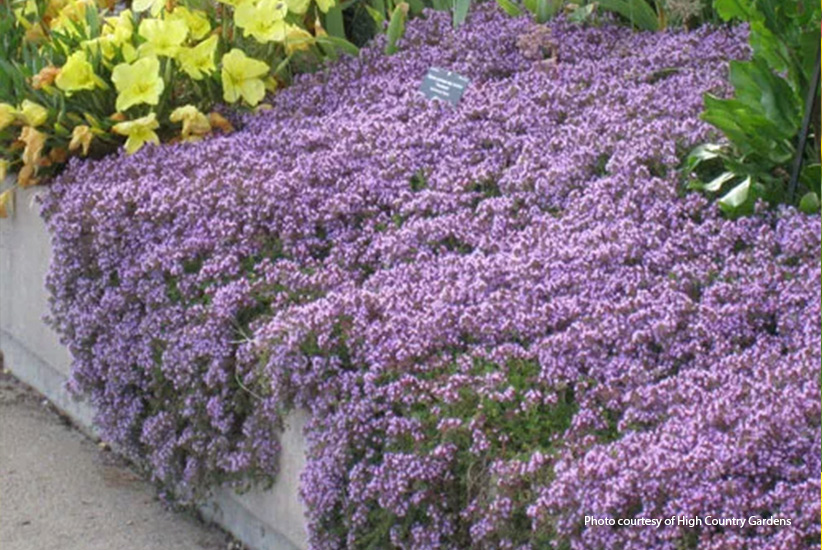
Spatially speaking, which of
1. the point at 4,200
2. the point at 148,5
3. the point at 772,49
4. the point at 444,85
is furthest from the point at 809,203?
the point at 4,200

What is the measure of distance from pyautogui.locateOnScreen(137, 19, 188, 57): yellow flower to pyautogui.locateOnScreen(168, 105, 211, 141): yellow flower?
11.1 inches

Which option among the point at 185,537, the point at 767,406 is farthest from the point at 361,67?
the point at 767,406

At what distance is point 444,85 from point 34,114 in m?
1.46

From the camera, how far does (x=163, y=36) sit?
219 inches

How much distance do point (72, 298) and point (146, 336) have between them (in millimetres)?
609

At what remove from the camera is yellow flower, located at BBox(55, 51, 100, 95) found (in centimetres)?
542

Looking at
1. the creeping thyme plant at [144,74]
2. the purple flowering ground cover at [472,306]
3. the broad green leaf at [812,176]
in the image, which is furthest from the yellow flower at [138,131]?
the broad green leaf at [812,176]

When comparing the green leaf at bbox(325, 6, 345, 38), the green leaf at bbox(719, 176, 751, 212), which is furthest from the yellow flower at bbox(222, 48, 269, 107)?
the green leaf at bbox(719, 176, 751, 212)

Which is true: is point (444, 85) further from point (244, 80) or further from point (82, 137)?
point (82, 137)

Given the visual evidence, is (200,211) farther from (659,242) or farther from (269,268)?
(659,242)

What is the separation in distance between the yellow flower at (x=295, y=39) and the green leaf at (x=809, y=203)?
7.81ft

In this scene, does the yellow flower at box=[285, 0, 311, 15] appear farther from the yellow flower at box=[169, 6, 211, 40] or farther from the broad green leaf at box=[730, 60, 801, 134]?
the broad green leaf at box=[730, 60, 801, 134]

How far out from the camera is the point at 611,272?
3.86 meters

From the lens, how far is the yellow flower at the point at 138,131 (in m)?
5.29
